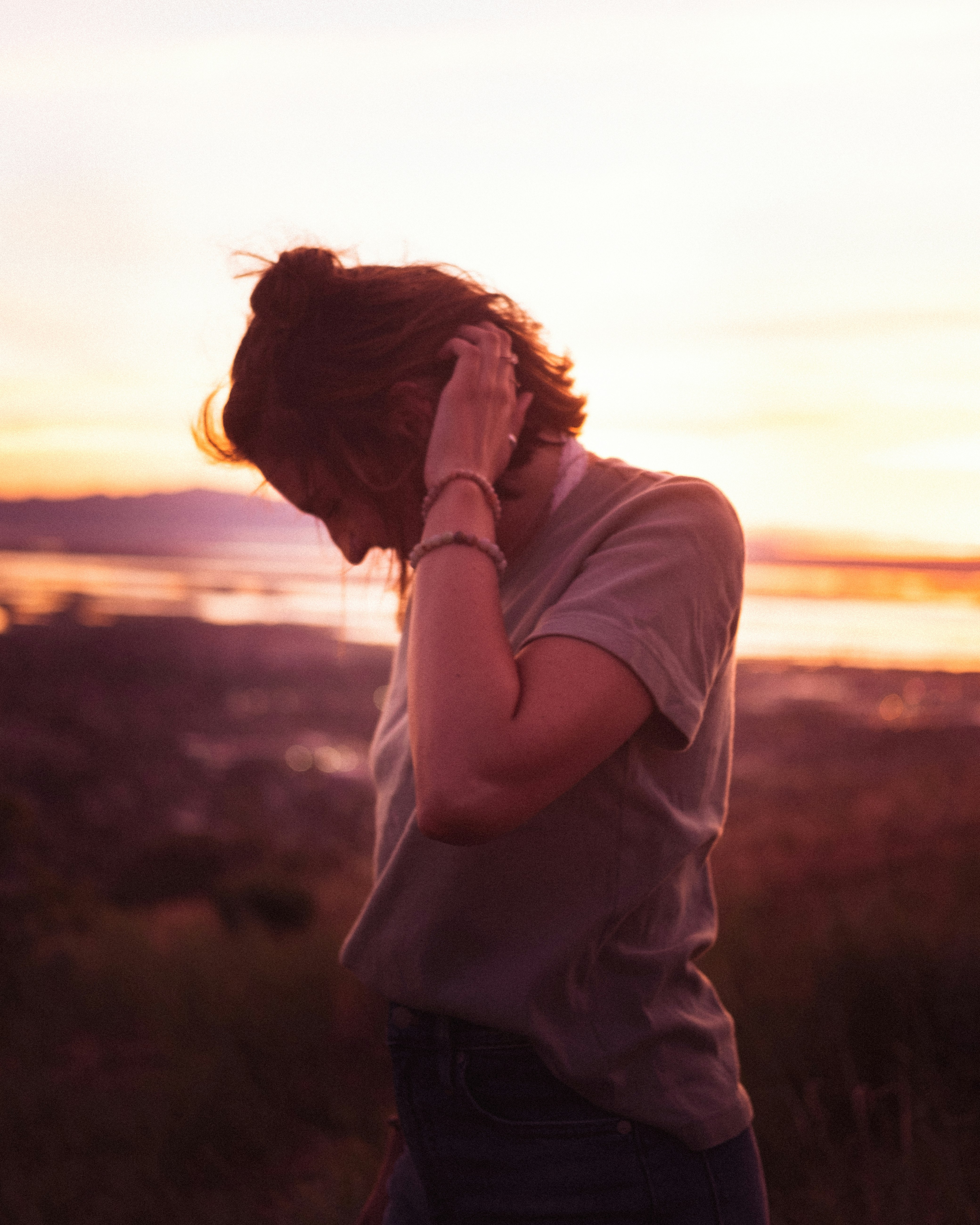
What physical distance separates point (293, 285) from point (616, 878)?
33.7 inches

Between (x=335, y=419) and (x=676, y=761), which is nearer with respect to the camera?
(x=676, y=761)

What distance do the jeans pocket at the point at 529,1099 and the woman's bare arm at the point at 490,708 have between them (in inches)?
13.6

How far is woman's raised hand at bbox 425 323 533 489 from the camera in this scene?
1.30 metres

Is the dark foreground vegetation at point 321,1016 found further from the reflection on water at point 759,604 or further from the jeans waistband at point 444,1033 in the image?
the reflection on water at point 759,604

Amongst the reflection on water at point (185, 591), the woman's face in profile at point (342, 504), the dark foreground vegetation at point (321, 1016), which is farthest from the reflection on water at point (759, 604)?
the woman's face in profile at point (342, 504)

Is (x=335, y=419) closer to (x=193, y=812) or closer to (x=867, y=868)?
(x=867, y=868)

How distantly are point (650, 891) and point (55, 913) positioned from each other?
6520 millimetres

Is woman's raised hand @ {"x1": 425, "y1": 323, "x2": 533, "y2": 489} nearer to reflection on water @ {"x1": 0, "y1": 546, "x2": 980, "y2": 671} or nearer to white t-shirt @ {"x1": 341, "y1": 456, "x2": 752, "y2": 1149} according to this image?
white t-shirt @ {"x1": 341, "y1": 456, "x2": 752, "y2": 1149}

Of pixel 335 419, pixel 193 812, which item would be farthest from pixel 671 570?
pixel 193 812

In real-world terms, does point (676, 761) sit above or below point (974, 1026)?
above

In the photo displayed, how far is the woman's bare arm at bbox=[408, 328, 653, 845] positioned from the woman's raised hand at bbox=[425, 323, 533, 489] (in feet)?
0.48

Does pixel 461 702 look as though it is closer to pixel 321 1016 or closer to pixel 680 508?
pixel 680 508

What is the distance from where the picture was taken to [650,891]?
4.06 ft

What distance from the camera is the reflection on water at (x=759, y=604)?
29141 millimetres
